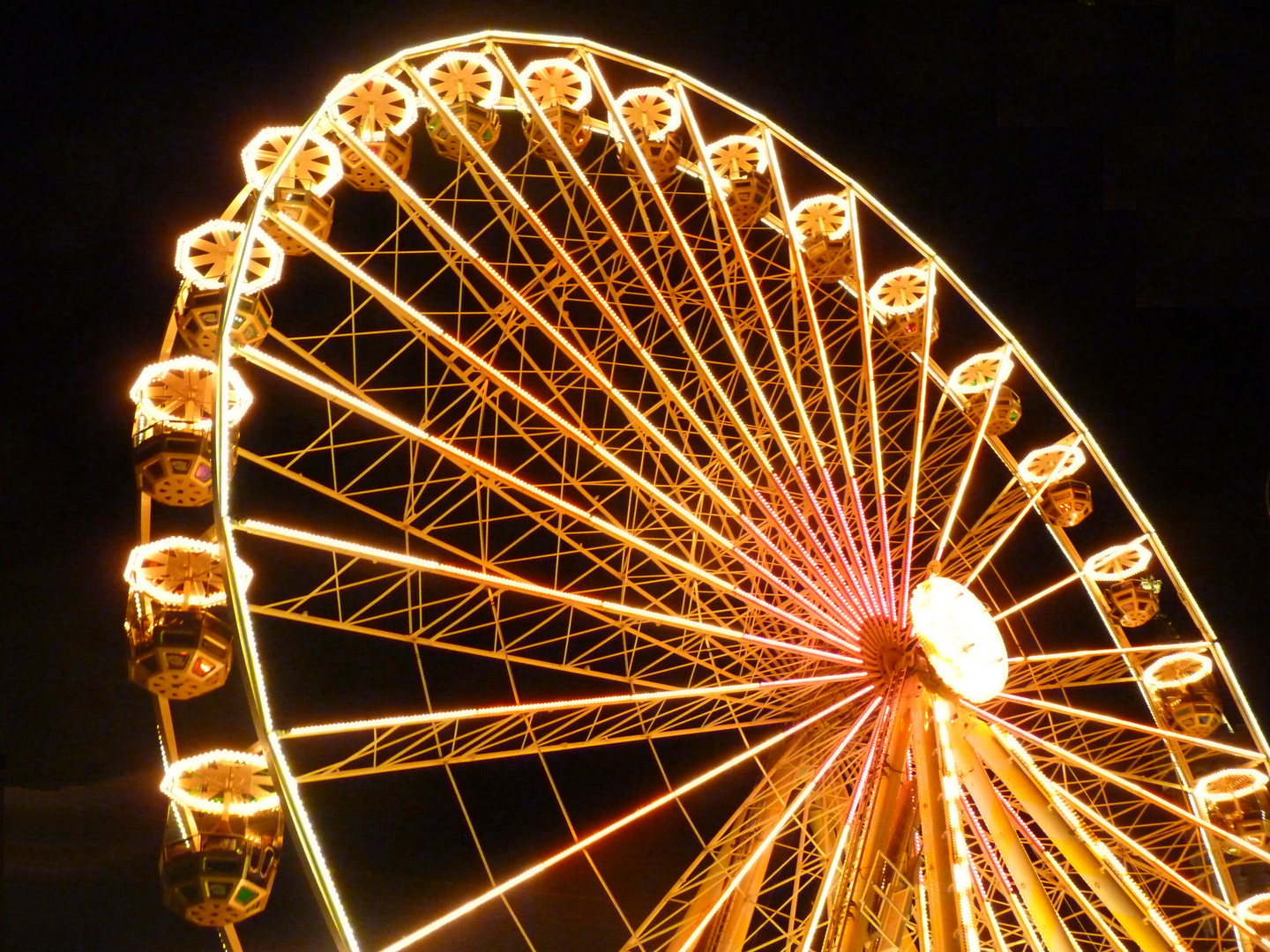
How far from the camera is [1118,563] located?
1323cm

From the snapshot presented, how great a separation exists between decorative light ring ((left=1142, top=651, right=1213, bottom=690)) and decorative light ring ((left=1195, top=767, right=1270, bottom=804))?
101cm

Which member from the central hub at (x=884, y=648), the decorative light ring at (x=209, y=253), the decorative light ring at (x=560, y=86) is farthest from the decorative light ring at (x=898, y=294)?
the decorative light ring at (x=209, y=253)

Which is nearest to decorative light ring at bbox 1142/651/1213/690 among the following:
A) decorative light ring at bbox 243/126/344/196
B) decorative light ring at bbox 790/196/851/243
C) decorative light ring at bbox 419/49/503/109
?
decorative light ring at bbox 790/196/851/243

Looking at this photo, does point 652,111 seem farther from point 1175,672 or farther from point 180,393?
point 1175,672

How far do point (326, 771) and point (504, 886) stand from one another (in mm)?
1366

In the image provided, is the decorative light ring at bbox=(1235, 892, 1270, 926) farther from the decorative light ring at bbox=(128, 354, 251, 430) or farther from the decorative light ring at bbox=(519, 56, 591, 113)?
the decorative light ring at bbox=(128, 354, 251, 430)

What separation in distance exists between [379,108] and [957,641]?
6.52 metres

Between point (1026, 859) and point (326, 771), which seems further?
point (1026, 859)

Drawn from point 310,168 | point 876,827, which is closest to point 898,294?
point 876,827

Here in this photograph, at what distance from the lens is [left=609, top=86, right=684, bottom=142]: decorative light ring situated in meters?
12.4

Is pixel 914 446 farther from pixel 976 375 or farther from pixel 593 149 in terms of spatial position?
pixel 593 149

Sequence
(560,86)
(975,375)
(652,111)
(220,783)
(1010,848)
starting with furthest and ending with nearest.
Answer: (975,375) → (652,111) → (560,86) → (1010,848) → (220,783)

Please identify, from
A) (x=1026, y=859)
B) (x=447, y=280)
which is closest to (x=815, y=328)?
(x=1026, y=859)

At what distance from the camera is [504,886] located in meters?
7.68
